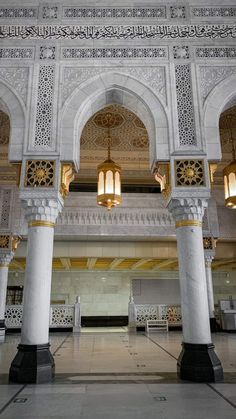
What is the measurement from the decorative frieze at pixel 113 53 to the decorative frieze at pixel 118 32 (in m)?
0.20

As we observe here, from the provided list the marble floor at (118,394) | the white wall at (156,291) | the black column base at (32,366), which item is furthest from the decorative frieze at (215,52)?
the white wall at (156,291)

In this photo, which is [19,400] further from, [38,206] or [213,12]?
[213,12]

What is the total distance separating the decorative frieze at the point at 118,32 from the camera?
187 inches

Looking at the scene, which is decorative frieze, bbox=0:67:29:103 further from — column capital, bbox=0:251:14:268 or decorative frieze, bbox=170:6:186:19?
column capital, bbox=0:251:14:268

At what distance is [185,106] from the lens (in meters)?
4.44

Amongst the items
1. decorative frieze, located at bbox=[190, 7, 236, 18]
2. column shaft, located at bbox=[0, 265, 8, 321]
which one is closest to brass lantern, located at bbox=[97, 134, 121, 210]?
decorative frieze, located at bbox=[190, 7, 236, 18]

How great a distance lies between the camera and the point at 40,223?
4.00 m

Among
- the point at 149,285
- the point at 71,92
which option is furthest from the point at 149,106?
the point at 149,285

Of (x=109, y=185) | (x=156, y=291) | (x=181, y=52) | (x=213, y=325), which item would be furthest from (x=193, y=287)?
(x=156, y=291)

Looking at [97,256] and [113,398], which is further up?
[97,256]

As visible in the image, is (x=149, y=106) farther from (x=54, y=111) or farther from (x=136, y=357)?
(x=136, y=357)

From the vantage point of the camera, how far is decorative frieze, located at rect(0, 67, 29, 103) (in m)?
4.45

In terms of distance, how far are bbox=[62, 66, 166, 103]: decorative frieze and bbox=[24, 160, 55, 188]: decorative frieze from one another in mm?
1117

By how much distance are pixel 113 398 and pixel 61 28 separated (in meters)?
4.64
